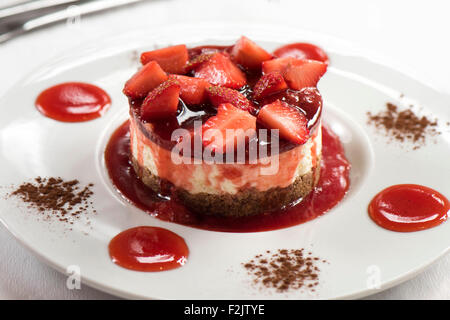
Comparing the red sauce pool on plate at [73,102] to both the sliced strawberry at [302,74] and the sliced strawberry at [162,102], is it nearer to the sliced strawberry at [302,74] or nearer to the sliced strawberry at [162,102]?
the sliced strawberry at [162,102]

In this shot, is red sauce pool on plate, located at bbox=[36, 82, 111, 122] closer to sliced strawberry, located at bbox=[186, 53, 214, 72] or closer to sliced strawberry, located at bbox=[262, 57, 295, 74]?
sliced strawberry, located at bbox=[186, 53, 214, 72]

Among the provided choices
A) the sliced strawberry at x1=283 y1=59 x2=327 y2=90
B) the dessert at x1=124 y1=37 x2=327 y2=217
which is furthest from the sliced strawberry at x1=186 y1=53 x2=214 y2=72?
the sliced strawberry at x1=283 y1=59 x2=327 y2=90

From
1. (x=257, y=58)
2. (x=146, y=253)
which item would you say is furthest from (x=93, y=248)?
(x=257, y=58)

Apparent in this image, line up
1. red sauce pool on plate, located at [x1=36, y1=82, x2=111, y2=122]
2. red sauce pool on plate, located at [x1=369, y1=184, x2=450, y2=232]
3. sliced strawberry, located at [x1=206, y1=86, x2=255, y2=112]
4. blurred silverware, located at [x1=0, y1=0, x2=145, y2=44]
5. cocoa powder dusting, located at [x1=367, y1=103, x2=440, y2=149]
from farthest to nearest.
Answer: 1. blurred silverware, located at [x1=0, y1=0, x2=145, y2=44]
2. red sauce pool on plate, located at [x1=36, y1=82, x2=111, y2=122]
3. cocoa powder dusting, located at [x1=367, y1=103, x2=440, y2=149]
4. sliced strawberry, located at [x1=206, y1=86, x2=255, y2=112]
5. red sauce pool on plate, located at [x1=369, y1=184, x2=450, y2=232]

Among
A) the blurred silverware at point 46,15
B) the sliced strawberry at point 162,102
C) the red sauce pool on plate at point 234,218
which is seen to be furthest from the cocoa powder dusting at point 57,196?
the blurred silverware at point 46,15

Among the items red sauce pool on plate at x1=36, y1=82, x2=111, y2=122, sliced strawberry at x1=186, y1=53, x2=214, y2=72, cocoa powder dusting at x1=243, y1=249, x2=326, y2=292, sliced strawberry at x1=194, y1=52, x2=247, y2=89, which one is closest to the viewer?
cocoa powder dusting at x1=243, y1=249, x2=326, y2=292
